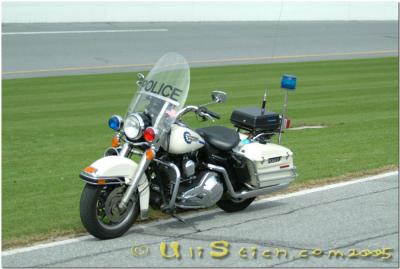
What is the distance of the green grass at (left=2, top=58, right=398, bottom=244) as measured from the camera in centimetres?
891

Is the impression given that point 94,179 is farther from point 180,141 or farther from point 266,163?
point 266,163

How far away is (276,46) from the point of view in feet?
Answer: 89.2

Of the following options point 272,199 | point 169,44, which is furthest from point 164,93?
point 169,44

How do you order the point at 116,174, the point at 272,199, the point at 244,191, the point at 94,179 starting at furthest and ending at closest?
the point at 272,199, the point at 244,191, the point at 116,174, the point at 94,179

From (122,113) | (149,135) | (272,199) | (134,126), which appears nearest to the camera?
(149,135)

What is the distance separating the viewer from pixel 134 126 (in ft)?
24.4

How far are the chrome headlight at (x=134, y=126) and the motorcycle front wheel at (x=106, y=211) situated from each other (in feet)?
1.59

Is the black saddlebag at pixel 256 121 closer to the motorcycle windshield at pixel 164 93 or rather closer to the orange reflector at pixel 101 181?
the motorcycle windshield at pixel 164 93

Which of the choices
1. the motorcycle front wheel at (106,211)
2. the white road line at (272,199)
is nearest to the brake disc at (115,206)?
the motorcycle front wheel at (106,211)

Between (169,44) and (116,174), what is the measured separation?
19.5 metres

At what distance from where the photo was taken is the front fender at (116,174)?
709 centimetres

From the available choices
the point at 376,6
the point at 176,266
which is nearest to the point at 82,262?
the point at 176,266

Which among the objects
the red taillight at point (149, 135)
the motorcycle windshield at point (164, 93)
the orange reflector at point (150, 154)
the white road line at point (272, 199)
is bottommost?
the white road line at point (272, 199)

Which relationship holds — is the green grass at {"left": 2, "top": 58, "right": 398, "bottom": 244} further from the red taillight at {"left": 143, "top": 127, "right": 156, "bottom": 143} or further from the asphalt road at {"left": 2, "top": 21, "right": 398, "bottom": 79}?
the asphalt road at {"left": 2, "top": 21, "right": 398, "bottom": 79}
